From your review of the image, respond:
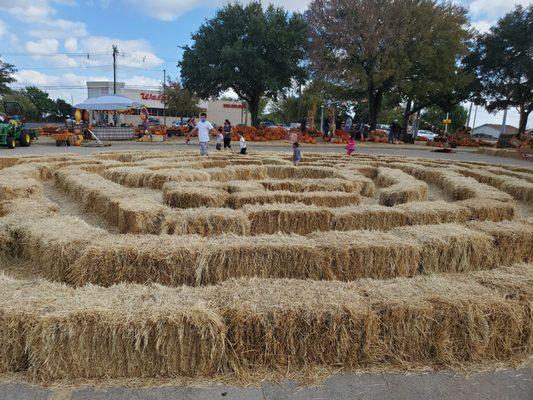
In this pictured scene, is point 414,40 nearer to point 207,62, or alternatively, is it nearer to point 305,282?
point 207,62

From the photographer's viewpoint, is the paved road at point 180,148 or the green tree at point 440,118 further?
the green tree at point 440,118

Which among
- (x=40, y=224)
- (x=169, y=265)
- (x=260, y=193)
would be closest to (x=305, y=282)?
(x=169, y=265)

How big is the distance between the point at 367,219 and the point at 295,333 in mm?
4020

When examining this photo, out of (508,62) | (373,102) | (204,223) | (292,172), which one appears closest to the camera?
(204,223)

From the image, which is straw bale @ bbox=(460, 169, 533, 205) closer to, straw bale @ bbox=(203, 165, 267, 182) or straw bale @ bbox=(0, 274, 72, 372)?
straw bale @ bbox=(203, 165, 267, 182)

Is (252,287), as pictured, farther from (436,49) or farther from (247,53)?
(436,49)

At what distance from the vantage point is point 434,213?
729cm

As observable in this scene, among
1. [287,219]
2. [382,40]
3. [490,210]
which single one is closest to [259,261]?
[287,219]

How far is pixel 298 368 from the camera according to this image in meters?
3.57

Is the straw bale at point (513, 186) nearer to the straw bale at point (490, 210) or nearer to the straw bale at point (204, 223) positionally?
the straw bale at point (490, 210)

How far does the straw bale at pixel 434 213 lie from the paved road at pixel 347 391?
3994 millimetres

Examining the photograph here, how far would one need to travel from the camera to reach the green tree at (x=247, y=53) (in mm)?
38500

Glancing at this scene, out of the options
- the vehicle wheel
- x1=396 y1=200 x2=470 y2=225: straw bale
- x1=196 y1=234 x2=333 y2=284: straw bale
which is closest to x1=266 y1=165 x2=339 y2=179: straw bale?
x1=396 y1=200 x2=470 y2=225: straw bale

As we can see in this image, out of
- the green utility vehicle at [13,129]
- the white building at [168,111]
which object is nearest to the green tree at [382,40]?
the green utility vehicle at [13,129]
